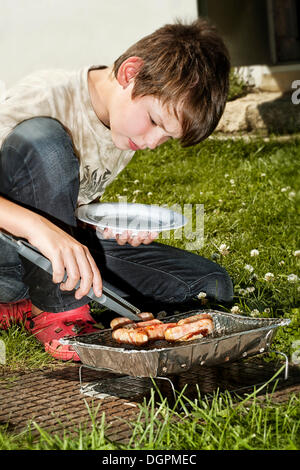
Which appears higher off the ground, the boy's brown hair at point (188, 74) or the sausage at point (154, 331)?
the boy's brown hair at point (188, 74)

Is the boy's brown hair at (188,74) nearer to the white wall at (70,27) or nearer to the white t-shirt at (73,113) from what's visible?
the white t-shirt at (73,113)

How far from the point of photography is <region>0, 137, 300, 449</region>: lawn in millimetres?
1676

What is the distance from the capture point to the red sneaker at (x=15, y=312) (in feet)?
8.50

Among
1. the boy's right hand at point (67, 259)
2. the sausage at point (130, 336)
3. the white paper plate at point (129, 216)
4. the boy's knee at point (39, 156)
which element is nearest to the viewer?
the boy's right hand at point (67, 259)

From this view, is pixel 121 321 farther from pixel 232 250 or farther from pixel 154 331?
pixel 232 250

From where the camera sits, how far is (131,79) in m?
2.32

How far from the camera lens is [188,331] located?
194cm

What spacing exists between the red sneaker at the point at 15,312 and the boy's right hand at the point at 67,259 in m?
0.76

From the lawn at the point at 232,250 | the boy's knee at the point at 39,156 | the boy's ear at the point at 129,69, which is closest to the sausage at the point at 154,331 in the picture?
the lawn at the point at 232,250

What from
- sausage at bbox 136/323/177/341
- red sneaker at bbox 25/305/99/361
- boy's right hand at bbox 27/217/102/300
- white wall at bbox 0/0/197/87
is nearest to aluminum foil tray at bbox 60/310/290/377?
sausage at bbox 136/323/177/341

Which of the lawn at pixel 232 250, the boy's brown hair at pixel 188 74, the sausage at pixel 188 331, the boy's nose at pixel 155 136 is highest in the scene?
the boy's brown hair at pixel 188 74

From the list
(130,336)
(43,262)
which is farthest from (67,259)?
(130,336)

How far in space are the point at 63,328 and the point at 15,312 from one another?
1.11 feet
